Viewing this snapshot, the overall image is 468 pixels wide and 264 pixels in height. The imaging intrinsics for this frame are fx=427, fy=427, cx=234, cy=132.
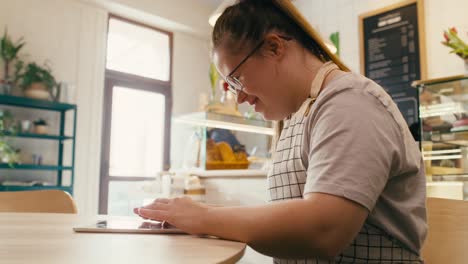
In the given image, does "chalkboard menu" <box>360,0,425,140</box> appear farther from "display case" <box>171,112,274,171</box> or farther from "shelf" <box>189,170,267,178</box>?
"shelf" <box>189,170,267,178</box>

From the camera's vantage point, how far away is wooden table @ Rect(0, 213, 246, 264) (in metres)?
0.51

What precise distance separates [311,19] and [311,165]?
15.6 feet

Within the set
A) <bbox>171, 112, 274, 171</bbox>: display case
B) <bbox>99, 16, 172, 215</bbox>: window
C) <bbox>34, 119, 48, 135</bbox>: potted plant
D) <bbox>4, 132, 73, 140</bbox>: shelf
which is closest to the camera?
<bbox>171, 112, 274, 171</bbox>: display case

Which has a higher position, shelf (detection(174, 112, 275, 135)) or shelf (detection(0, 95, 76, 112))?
shelf (detection(0, 95, 76, 112))

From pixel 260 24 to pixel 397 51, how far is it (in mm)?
3777

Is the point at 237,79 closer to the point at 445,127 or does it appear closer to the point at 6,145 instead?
the point at 445,127

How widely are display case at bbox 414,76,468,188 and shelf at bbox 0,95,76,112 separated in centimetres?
335

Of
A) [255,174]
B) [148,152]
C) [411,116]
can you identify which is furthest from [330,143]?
[148,152]

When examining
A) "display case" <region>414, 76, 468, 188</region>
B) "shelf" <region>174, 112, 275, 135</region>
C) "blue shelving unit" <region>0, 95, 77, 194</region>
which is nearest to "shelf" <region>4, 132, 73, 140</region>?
"blue shelving unit" <region>0, 95, 77, 194</region>

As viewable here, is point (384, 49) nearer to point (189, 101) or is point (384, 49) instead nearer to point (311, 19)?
point (311, 19)

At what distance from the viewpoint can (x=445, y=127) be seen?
276 cm

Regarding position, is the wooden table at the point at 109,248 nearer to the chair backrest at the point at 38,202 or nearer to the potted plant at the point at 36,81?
the chair backrest at the point at 38,202

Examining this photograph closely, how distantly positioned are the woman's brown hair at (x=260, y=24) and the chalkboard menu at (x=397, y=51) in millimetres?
3398

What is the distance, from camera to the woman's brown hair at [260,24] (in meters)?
0.91
